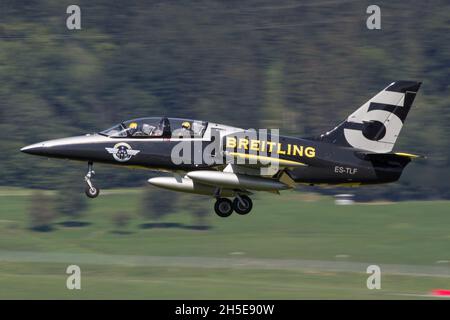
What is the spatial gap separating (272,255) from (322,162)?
53128 millimetres

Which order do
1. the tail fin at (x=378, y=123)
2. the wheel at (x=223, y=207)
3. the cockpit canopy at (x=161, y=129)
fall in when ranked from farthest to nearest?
the tail fin at (x=378, y=123) → the wheel at (x=223, y=207) → the cockpit canopy at (x=161, y=129)

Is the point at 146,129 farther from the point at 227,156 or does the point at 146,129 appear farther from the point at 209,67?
the point at 209,67

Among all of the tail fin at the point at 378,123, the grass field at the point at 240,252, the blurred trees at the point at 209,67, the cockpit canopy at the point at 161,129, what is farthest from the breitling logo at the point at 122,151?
the blurred trees at the point at 209,67

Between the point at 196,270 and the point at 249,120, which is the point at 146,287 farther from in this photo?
the point at 249,120

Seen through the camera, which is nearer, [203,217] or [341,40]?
[203,217]

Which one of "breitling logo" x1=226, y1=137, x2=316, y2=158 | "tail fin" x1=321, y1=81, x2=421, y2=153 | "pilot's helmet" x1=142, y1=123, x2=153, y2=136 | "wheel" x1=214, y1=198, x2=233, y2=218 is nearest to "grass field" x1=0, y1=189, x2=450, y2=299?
"wheel" x1=214, y1=198, x2=233, y2=218

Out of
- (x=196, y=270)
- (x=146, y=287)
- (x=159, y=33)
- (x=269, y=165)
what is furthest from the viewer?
(x=159, y=33)

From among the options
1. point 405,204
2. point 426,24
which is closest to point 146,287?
point 405,204

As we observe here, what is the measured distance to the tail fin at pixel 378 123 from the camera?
125 ft

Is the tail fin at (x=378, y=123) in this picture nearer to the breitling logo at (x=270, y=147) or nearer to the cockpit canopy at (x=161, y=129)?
the breitling logo at (x=270, y=147)

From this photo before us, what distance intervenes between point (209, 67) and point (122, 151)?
116 m

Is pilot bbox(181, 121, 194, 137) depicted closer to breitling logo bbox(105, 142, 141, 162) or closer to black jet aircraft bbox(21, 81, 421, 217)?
black jet aircraft bbox(21, 81, 421, 217)

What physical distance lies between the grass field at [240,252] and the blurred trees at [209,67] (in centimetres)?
1493

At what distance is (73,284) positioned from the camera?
71562 mm
